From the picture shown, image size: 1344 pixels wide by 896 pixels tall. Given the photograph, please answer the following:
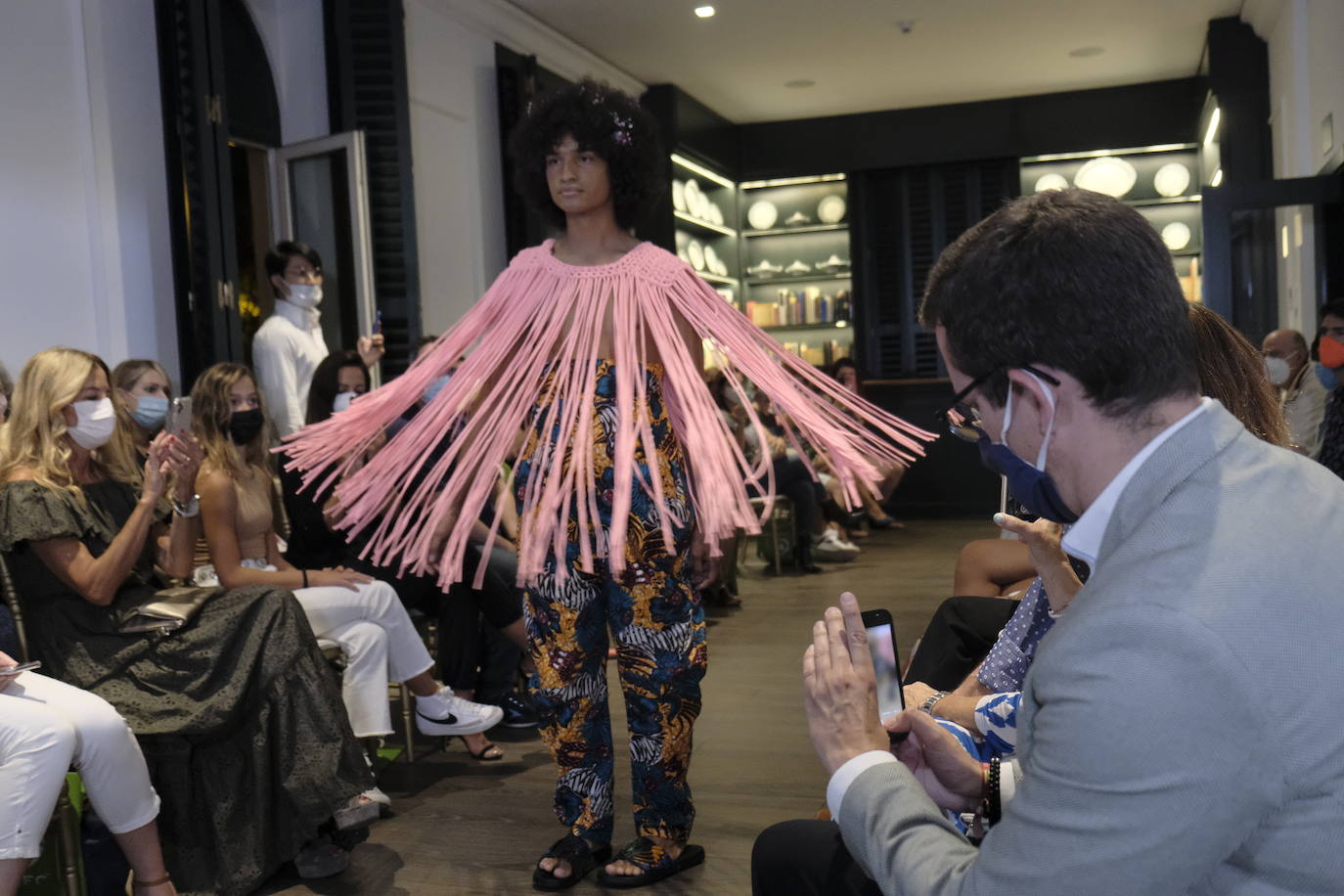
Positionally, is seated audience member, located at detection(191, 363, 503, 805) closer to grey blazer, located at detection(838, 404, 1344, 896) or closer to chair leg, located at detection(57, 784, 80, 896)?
chair leg, located at detection(57, 784, 80, 896)

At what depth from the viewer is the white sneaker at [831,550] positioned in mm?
6512

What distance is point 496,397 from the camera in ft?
7.06

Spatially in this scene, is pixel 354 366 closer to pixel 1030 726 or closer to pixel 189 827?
pixel 189 827

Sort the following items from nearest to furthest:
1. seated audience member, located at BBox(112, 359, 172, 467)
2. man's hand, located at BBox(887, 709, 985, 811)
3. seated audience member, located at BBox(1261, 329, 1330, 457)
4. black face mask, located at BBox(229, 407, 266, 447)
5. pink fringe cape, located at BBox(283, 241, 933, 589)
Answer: man's hand, located at BBox(887, 709, 985, 811), pink fringe cape, located at BBox(283, 241, 933, 589), black face mask, located at BBox(229, 407, 266, 447), seated audience member, located at BBox(112, 359, 172, 467), seated audience member, located at BBox(1261, 329, 1330, 457)

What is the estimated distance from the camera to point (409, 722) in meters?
3.14

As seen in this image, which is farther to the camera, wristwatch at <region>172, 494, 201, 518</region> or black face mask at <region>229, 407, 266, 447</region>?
black face mask at <region>229, 407, 266, 447</region>

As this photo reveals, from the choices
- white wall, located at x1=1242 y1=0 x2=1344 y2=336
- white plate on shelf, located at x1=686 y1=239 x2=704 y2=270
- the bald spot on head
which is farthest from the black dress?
white plate on shelf, located at x1=686 y1=239 x2=704 y2=270

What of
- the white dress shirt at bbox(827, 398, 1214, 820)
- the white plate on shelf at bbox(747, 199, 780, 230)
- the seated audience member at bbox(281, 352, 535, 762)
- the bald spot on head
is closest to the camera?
the white dress shirt at bbox(827, 398, 1214, 820)

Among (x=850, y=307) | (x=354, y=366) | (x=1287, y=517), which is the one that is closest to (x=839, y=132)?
(x=850, y=307)

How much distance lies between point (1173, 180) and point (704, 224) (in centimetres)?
324

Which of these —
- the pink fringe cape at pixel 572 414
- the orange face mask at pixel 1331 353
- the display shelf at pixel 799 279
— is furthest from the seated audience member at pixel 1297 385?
the display shelf at pixel 799 279

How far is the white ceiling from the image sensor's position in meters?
6.20

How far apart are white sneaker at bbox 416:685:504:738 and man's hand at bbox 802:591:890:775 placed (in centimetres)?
214

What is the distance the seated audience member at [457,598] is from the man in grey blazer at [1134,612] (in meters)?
2.40
